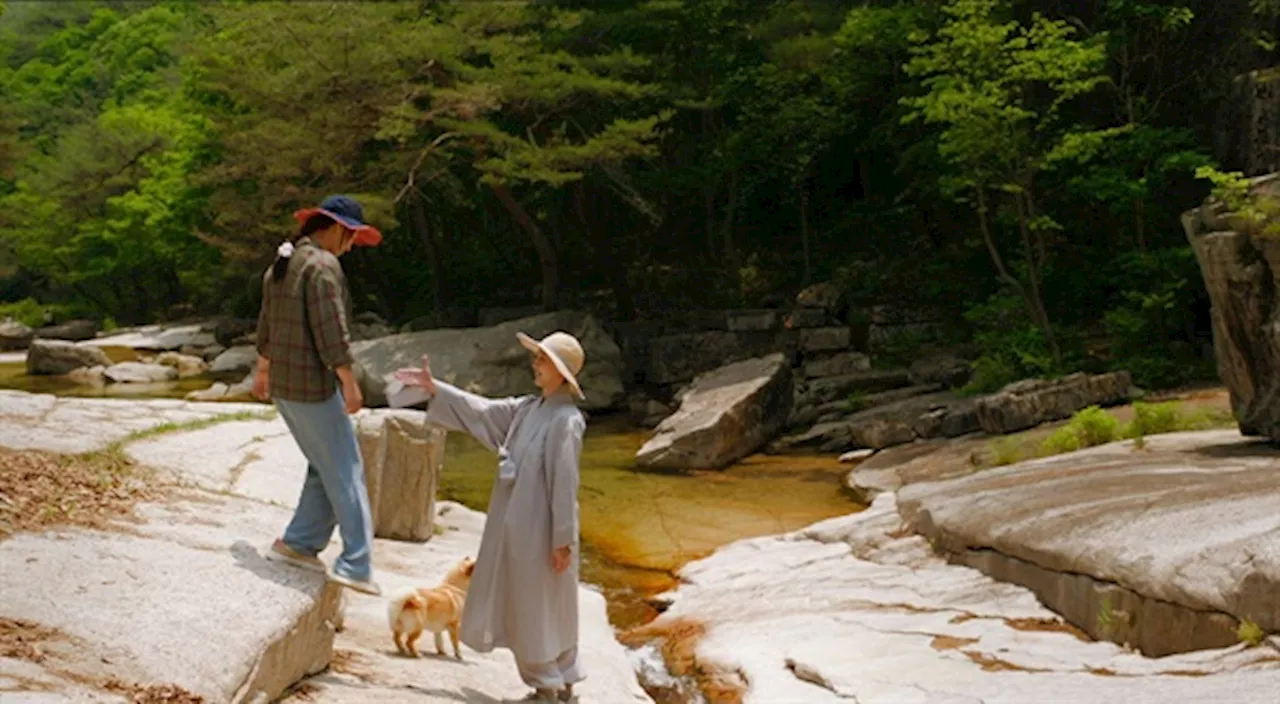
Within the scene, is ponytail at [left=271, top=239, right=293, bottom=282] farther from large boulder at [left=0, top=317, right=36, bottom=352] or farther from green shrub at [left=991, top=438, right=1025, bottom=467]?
large boulder at [left=0, top=317, right=36, bottom=352]

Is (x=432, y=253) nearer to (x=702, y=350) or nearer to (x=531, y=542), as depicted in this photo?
(x=702, y=350)

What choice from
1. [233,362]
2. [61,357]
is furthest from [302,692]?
[61,357]

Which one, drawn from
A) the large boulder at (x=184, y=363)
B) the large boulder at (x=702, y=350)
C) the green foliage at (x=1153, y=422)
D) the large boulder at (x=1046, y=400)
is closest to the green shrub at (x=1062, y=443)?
the green foliage at (x=1153, y=422)

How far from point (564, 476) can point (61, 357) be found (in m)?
27.6

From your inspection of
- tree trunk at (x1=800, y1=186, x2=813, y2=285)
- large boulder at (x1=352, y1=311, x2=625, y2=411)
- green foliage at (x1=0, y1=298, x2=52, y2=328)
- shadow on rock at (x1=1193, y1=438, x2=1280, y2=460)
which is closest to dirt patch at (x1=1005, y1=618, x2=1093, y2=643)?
shadow on rock at (x1=1193, y1=438, x2=1280, y2=460)

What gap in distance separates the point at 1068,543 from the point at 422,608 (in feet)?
13.5

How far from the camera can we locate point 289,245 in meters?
5.84

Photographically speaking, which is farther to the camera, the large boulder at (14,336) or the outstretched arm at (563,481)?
the large boulder at (14,336)

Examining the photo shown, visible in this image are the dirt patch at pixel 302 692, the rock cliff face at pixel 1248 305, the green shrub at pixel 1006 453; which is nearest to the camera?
the dirt patch at pixel 302 692

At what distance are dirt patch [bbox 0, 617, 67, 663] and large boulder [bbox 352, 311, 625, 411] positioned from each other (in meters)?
18.2

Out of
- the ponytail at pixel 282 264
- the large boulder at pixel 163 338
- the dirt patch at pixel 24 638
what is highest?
the ponytail at pixel 282 264

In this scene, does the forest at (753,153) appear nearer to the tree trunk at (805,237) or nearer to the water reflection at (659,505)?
the tree trunk at (805,237)

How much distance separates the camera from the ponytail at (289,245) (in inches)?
229

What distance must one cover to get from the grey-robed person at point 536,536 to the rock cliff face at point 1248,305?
7059mm
